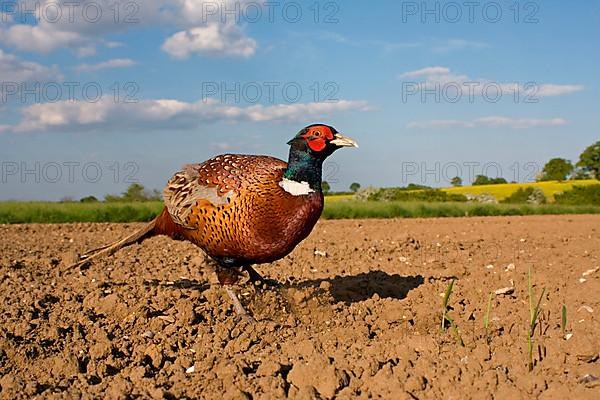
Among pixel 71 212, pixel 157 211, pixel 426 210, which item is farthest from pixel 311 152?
pixel 426 210

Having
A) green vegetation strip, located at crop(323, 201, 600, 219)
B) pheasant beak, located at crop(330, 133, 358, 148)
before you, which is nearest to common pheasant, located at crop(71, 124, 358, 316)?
pheasant beak, located at crop(330, 133, 358, 148)

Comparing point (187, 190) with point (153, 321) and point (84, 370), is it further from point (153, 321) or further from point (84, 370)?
point (84, 370)

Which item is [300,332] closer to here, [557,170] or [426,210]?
[426,210]

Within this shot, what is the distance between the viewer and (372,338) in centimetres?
453

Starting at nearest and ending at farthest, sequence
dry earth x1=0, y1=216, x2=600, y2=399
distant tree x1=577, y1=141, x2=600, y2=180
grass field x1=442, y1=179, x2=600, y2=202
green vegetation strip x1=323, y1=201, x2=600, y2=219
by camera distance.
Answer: dry earth x1=0, y1=216, x2=600, y2=399 → green vegetation strip x1=323, y1=201, x2=600, y2=219 → grass field x1=442, y1=179, x2=600, y2=202 → distant tree x1=577, y1=141, x2=600, y2=180

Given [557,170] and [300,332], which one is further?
[557,170]

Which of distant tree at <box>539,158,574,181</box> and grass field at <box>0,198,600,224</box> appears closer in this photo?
grass field at <box>0,198,600,224</box>

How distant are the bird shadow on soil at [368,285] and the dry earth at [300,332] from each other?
22 millimetres

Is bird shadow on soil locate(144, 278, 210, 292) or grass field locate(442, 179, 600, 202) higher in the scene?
grass field locate(442, 179, 600, 202)

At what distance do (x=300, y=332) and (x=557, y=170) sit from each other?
46.0 meters

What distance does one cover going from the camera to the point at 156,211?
19.5 meters

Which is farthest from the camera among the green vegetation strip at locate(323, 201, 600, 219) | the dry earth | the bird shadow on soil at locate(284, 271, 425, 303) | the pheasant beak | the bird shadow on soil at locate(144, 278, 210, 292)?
the green vegetation strip at locate(323, 201, 600, 219)

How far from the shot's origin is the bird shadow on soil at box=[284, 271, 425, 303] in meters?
6.01

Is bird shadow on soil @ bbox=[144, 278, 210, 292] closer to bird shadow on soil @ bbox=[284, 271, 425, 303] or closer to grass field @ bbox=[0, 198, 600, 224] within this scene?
bird shadow on soil @ bbox=[284, 271, 425, 303]
